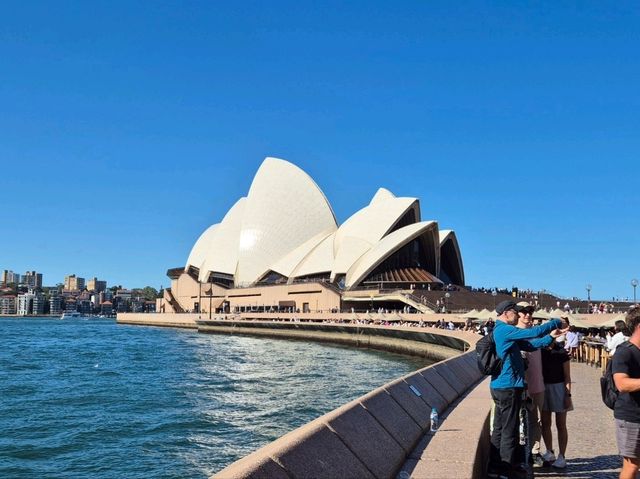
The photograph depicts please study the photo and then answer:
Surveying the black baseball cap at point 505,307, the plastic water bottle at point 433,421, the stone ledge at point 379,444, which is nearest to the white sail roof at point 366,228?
the stone ledge at point 379,444

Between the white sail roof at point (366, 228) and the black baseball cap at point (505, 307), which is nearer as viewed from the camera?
the black baseball cap at point (505, 307)

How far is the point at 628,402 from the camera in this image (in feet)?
12.0


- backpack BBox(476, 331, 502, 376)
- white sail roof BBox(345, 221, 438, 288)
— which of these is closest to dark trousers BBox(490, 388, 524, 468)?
backpack BBox(476, 331, 502, 376)

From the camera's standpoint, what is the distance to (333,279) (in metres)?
61.3

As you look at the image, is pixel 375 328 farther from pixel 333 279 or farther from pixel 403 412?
pixel 403 412

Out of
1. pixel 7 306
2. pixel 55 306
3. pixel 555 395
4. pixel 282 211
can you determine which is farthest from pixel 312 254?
pixel 7 306

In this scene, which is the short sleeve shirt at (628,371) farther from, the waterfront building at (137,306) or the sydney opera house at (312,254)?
the waterfront building at (137,306)

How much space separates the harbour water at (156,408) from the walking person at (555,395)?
15.8 feet

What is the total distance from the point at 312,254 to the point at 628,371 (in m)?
62.4

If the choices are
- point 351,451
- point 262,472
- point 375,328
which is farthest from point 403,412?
point 375,328

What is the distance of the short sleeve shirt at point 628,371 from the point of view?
3.58m

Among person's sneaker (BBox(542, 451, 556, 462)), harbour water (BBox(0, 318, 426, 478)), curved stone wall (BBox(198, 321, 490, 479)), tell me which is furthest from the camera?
harbour water (BBox(0, 318, 426, 478))

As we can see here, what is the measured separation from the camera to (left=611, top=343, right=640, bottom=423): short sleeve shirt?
358 centimetres

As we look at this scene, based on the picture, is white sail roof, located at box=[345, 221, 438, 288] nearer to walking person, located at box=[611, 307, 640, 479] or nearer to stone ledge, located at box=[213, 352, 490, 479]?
stone ledge, located at box=[213, 352, 490, 479]
